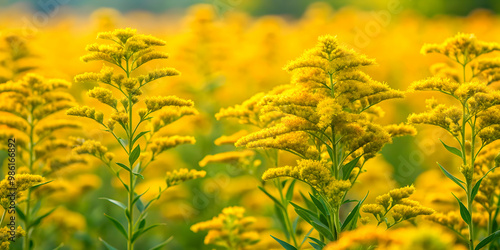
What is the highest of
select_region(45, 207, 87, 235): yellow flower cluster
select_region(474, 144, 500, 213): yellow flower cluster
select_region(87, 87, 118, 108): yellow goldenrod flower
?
select_region(87, 87, 118, 108): yellow goldenrod flower

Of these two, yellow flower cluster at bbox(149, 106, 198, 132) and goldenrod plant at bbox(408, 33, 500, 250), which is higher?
yellow flower cluster at bbox(149, 106, 198, 132)

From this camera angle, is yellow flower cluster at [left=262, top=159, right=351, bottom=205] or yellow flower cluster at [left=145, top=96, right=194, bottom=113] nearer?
yellow flower cluster at [left=262, top=159, right=351, bottom=205]

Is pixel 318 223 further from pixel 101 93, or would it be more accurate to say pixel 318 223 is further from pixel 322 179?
pixel 101 93

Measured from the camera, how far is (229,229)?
633cm

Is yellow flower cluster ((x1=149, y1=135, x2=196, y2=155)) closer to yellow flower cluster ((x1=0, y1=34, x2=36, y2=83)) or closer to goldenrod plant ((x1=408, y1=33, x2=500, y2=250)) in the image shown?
goldenrod plant ((x1=408, y1=33, x2=500, y2=250))

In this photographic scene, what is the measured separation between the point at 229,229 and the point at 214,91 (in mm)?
6071

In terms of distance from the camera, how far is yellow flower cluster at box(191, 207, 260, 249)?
6301mm

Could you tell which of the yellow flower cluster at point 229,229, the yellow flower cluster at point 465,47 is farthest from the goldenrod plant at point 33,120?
the yellow flower cluster at point 465,47

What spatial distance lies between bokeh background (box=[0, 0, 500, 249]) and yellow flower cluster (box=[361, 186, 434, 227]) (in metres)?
1.33

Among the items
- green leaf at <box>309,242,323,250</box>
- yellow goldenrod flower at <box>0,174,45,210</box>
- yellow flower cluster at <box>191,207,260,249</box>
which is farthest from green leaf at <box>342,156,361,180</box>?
yellow goldenrod flower at <box>0,174,45,210</box>

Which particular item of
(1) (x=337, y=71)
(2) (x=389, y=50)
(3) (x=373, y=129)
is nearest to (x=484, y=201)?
(3) (x=373, y=129)

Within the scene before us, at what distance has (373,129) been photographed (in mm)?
5035

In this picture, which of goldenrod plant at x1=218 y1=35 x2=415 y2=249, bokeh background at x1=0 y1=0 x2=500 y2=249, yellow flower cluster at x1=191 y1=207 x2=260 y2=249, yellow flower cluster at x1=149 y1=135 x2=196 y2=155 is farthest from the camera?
bokeh background at x1=0 y1=0 x2=500 y2=249

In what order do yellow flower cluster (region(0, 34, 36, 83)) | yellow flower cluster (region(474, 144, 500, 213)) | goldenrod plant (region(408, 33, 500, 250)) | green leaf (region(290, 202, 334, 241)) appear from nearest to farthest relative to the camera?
green leaf (region(290, 202, 334, 241))
goldenrod plant (region(408, 33, 500, 250))
yellow flower cluster (region(474, 144, 500, 213))
yellow flower cluster (region(0, 34, 36, 83))
